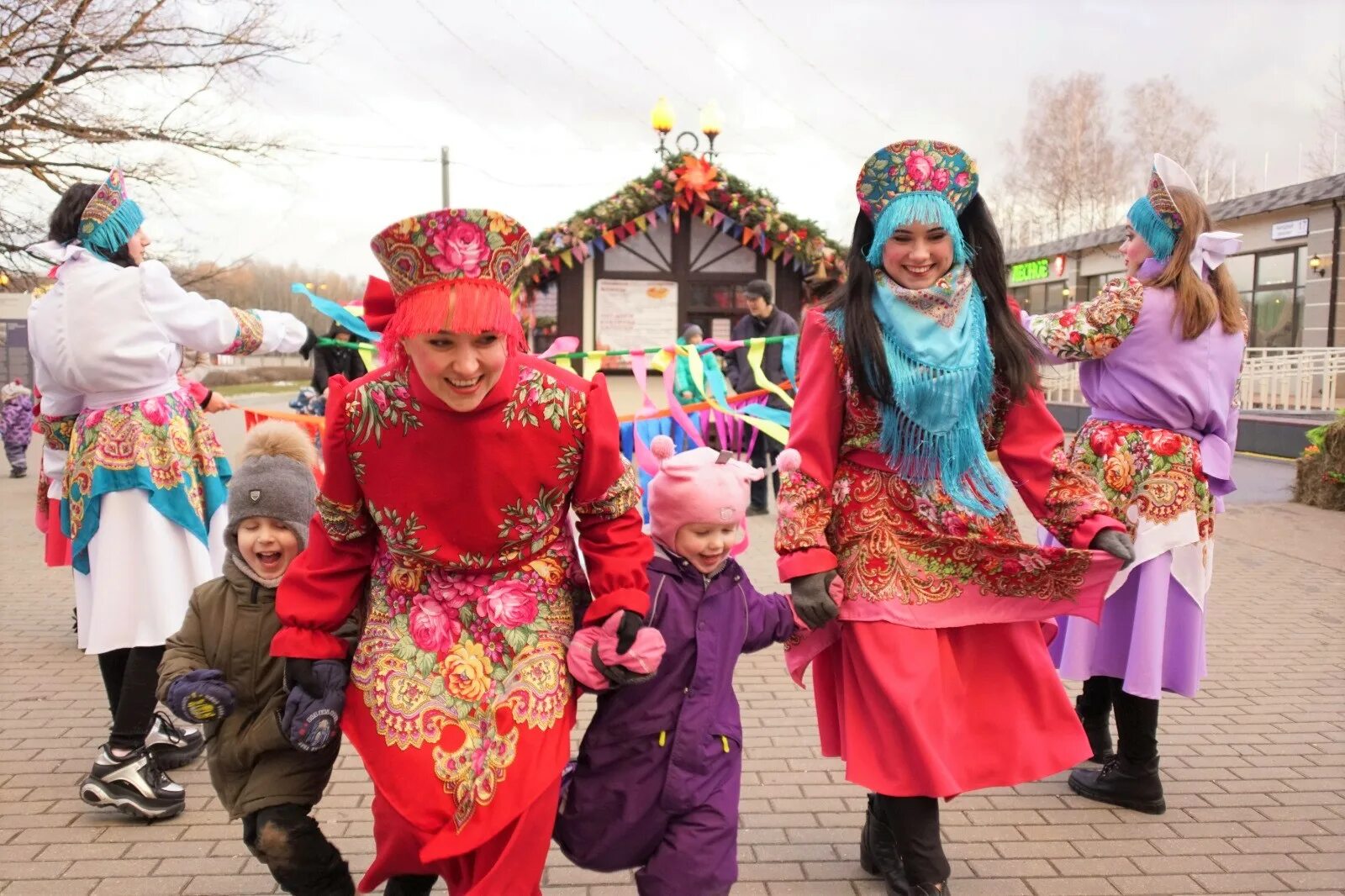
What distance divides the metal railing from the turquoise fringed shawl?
14675mm

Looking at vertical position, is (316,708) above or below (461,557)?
below

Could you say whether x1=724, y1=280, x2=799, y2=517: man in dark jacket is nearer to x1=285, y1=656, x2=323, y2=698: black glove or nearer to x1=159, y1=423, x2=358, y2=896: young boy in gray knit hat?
x1=159, y1=423, x2=358, y2=896: young boy in gray knit hat

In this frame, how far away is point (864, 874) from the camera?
124 inches

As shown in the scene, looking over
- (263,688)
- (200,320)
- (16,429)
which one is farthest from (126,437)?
(16,429)

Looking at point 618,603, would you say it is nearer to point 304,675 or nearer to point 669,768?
point 669,768

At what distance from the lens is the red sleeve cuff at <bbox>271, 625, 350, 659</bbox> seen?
7.61 ft

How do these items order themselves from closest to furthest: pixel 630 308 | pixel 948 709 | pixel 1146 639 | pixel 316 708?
pixel 316 708 < pixel 948 709 < pixel 1146 639 < pixel 630 308

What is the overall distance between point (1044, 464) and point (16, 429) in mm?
15583

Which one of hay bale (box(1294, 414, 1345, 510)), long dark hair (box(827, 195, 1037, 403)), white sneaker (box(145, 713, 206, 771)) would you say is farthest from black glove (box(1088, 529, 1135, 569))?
hay bale (box(1294, 414, 1345, 510))

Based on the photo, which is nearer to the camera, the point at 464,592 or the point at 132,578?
the point at 464,592

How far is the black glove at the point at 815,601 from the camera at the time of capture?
2652 mm

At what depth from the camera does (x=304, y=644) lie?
91.7 inches

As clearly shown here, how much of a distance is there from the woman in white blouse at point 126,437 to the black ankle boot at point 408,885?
1.38m

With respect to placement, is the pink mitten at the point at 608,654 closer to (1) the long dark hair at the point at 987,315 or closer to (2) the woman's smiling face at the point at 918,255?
(1) the long dark hair at the point at 987,315
